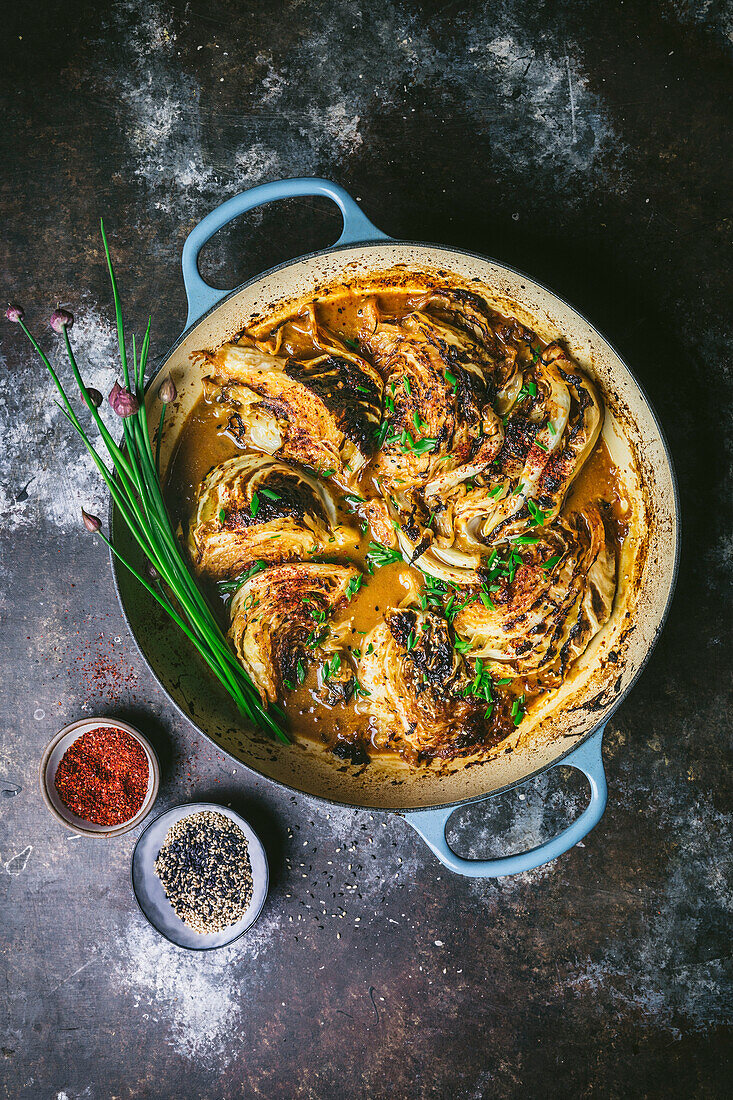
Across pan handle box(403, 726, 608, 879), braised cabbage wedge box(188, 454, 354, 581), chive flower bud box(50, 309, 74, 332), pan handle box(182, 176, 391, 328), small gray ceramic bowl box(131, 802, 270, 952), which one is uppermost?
pan handle box(182, 176, 391, 328)

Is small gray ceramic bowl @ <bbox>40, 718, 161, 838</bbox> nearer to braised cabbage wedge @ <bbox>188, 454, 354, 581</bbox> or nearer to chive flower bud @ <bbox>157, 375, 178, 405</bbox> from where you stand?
braised cabbage wedge @ <bbox>188, 454, 354, 581</bbox>

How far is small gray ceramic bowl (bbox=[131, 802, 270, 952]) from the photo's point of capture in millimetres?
3365

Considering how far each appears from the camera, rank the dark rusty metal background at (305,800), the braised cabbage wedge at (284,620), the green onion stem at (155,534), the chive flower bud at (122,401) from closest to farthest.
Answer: the chive flower bud at (122,401), the green onion stem at (155,534), the braised cabbage wedge at (284,620), the dark rusty metal background at (305,800)

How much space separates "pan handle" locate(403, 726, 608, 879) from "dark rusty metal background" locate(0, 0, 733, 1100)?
1.77ft

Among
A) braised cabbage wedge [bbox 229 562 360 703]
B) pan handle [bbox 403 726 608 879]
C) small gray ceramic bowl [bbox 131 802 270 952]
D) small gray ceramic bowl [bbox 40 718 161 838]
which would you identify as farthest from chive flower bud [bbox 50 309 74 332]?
pan handle [bbox 403 726 608 879]

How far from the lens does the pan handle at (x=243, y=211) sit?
9.45 feet

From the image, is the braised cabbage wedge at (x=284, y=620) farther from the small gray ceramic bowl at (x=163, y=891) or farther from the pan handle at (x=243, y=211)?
the pan handle at (x=243, y=211)

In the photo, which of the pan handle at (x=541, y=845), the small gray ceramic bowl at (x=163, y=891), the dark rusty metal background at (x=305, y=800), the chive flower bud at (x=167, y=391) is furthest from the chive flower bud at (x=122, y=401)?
the pan handle at (x=541, y=845)

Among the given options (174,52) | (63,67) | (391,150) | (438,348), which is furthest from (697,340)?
(63,67)

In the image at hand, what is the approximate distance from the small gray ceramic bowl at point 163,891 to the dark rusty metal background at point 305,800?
5.8 inches

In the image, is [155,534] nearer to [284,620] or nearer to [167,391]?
[167,391]

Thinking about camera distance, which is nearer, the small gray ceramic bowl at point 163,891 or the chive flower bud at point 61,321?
the chive flower bud at point 61,321

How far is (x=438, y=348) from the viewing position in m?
3.16

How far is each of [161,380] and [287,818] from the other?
86.8 inches
